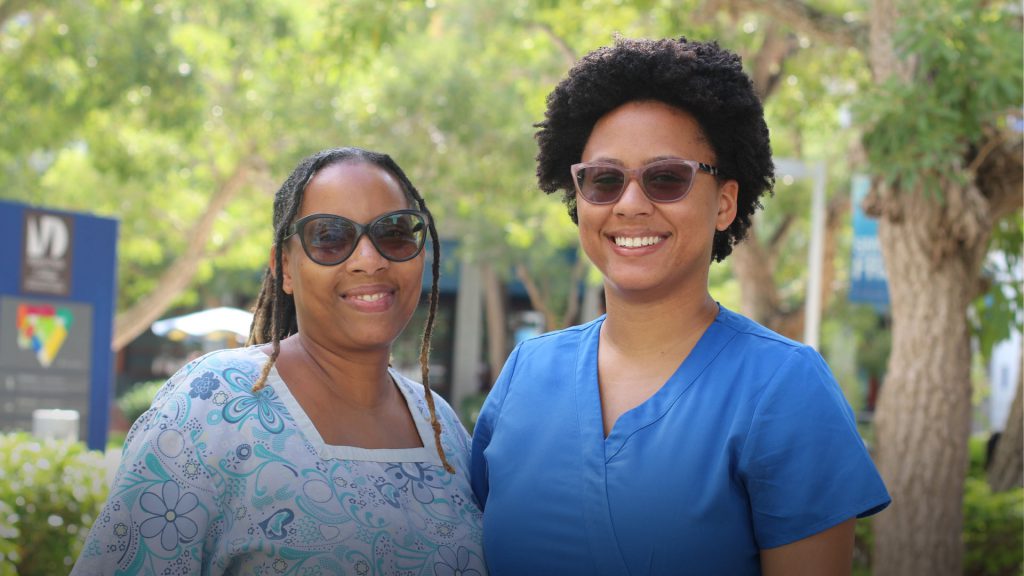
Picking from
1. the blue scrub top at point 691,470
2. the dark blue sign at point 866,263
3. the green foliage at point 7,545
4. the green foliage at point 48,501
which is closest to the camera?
the blue scrub top at point 691,470

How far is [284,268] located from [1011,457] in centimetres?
923

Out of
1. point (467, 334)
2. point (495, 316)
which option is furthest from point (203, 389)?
point (467, 334)

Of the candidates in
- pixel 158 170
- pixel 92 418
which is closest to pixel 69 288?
pixel 92 418

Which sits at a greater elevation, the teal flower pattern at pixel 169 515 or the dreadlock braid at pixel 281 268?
the dreadlock braid at pixel 281 268

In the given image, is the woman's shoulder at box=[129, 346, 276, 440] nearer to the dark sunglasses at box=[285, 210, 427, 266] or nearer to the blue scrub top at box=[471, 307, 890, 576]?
the dark sunglasses at box=[285, 210, 427, 266]

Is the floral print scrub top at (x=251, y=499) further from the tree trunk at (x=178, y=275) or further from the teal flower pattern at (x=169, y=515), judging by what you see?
the tree trunk at (x=178, y=275)

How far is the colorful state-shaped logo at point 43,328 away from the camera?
935 cm

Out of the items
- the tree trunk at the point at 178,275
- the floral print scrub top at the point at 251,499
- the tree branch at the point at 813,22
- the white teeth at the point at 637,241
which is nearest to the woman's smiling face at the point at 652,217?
the white teeth at the point at 637,241

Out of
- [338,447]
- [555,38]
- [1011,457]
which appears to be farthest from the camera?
[555,38]

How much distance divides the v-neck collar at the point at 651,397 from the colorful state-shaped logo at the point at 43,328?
7967mm

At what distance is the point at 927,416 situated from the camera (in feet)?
24.2

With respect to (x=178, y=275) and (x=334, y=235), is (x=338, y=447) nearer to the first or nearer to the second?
(x=334, y=235)

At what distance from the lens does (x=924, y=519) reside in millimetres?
7312

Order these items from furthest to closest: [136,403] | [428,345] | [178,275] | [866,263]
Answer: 1. [136,403]
2. [178,275]
3. [866,263]
4. [428,345]
